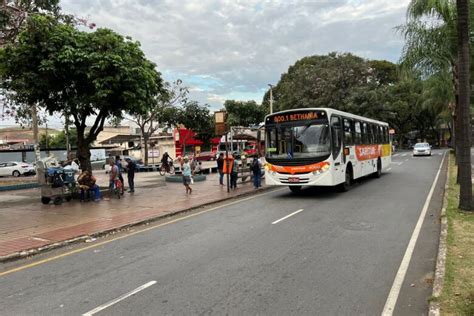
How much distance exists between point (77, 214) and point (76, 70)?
5449mm

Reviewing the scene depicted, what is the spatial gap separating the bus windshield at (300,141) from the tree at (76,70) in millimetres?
5393

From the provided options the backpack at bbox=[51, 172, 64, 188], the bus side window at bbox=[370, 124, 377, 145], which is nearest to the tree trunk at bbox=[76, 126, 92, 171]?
the backpack at bbox=[51, 172, 64, 188]

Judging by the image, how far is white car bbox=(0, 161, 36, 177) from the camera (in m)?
35.9

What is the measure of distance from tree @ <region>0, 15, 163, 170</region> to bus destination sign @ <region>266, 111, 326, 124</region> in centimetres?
513

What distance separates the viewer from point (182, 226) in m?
10.3

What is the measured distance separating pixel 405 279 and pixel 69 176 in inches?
519

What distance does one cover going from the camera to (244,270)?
635cm

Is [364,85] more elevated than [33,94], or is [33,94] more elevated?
[364,85]

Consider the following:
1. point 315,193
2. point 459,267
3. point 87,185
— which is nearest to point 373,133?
point 315,193

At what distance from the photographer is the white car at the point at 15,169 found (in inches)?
1415

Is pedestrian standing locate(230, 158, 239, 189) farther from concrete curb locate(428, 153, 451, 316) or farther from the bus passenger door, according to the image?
concrete curb locate(428, 153, 451, 316)

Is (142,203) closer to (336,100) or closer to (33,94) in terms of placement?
(33,94)

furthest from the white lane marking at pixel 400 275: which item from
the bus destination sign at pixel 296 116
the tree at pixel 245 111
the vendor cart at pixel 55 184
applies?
the tree at pixel 245 111

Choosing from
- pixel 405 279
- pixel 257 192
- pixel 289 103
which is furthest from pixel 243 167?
pixel 289 103
